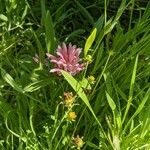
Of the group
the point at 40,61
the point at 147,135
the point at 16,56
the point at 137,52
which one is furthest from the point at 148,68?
the point at 16,56

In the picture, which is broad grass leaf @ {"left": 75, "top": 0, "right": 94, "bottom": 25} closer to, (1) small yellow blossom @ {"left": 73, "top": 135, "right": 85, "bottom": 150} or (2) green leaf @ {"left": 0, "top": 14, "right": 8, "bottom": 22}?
(2) green leaf @ {"left": 0, "top": 14, "right": 8, "bottom": 22}

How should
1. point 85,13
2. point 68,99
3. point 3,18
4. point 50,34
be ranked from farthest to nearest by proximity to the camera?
point 85,13 < point 3,18 < point 50,34 < point 68,99

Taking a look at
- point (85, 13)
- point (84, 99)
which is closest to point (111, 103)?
point (84, 99)

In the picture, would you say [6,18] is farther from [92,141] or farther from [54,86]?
[92,141]

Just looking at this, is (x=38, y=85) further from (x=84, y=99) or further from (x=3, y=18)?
(x=3, y=18)

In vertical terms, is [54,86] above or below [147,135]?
above

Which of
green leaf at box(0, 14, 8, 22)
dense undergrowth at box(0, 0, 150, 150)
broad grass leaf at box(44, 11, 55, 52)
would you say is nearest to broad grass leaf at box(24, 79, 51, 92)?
dense undergrowth at box(0, 0, 150, 150)

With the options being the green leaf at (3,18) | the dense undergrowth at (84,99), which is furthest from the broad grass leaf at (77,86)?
the green leaf at (3,18)

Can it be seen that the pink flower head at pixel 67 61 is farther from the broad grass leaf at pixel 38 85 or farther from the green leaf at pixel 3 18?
the green leaf at pixel 3 18
